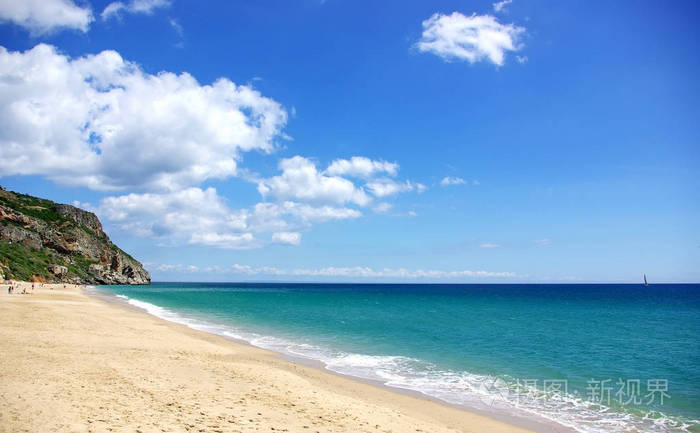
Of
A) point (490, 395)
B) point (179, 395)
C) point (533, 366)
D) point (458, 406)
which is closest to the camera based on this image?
point (179, 395)

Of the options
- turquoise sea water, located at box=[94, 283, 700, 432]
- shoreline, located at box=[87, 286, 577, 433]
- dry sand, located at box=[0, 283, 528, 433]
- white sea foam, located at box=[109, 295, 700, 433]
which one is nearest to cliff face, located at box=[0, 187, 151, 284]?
dry sand, located at box=[0, 283, 528, 433]

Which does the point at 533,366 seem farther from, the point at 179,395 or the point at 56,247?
the point at 56,247

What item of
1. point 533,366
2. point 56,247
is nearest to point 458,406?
point 533,366

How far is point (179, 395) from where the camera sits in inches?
443

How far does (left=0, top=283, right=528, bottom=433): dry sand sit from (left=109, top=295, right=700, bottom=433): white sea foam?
66.3 inches

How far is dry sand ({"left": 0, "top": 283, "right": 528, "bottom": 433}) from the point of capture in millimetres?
8805

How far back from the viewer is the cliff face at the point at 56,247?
87.8 m

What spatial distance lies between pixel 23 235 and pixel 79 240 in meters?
30.6

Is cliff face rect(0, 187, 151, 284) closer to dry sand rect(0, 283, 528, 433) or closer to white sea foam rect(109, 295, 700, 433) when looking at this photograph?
dry sand rect(0, 283, 528, 433)

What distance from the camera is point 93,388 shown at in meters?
11.0

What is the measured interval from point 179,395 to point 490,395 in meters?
11.7

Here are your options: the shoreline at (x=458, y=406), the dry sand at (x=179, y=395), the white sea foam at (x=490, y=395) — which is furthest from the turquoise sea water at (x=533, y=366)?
the dry sand at (x=179, y=395)

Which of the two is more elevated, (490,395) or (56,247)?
(56,247)

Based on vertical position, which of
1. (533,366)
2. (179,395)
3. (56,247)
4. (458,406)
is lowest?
(533,366)
